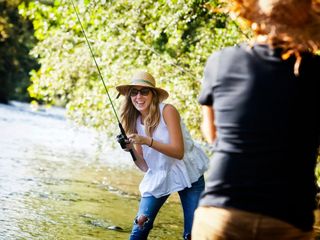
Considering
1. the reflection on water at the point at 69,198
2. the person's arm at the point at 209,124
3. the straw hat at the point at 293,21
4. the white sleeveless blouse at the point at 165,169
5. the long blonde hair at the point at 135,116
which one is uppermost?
the straw hat at the point at 293,21

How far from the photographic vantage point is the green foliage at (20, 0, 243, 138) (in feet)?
33.2

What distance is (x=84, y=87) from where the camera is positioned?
12.7 metres

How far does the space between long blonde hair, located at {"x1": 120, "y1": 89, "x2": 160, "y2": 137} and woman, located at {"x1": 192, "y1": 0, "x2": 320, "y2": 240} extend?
251 centimetres

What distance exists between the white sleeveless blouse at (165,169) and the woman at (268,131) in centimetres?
250

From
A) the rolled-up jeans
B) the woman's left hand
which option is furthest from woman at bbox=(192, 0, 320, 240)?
the woman's left hand

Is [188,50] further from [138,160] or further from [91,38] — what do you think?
[138,160]

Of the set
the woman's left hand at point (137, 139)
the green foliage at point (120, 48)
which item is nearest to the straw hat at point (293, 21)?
the woman's left hand at point (137, 139)

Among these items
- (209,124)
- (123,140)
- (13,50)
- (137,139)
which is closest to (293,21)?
(209,124)

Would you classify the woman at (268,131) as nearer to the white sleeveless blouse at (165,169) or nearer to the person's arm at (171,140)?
the person's arm at (171,140)

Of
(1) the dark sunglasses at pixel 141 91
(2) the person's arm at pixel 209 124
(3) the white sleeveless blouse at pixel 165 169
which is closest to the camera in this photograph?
(2) the person's arm at pixel 209 124

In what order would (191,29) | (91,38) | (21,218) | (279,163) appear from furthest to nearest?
1. (191,29)
2. (91,38)
3. (21,218)
4. (279,163)

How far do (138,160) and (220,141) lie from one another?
2744 millimetres

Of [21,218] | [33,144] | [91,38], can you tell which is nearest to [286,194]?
[21,218]

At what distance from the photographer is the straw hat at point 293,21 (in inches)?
90.1
